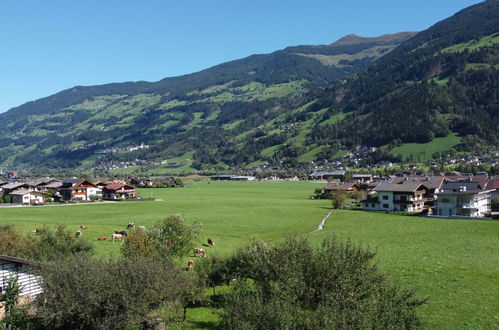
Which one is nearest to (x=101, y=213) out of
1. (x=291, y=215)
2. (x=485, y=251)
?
(x=291, y=215)

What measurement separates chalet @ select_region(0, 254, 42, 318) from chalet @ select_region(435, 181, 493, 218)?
245 feet

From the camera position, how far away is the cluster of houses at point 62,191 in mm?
115387

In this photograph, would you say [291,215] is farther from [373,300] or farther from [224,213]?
[373,300]

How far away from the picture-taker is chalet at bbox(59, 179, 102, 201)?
123 metres

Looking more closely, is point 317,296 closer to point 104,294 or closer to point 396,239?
point 104,294

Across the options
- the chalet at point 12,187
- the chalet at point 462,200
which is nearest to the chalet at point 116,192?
the chalet at point 12,187

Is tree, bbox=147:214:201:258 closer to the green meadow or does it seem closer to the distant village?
the green meadow

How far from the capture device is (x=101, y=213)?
3462 inches

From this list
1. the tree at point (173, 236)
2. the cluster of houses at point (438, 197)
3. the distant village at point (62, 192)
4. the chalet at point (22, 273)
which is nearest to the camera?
the chalet at point (22, 273)

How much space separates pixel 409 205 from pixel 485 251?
142 feet

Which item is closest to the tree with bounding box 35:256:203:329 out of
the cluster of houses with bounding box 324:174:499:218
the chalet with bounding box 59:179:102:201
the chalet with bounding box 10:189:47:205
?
the cluster of houses with bounding box 324:174:499:218

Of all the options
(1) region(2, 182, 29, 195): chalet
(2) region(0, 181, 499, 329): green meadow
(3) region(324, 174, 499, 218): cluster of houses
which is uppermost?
(1) region(2, 182, 29, 195): chalet

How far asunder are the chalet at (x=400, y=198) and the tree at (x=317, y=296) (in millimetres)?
70376

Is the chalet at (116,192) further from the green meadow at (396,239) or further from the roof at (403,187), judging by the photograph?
the roof at (403,187)
